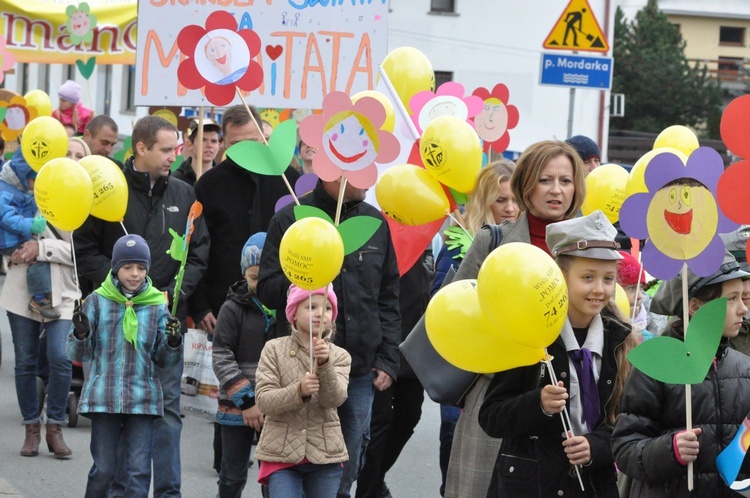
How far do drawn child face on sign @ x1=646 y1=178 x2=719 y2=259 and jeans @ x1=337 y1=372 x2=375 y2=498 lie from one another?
2326 millimetres

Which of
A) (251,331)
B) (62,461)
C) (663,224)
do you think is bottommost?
(62,461)

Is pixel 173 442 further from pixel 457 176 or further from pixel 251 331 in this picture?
pixel 457 176

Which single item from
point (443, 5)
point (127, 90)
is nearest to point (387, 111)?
point (127, 90)

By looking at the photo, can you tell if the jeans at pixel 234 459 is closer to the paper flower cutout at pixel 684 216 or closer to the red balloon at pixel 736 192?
the paper flower cutout at pixel 684 216

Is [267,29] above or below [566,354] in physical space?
above

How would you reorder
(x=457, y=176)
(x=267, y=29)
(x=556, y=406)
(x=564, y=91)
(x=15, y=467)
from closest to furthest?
(x=556, y=406), (x=457, y=176), (x=15, y=467), (x=267, y=29), (x=564, y=91)

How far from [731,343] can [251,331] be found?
7.83 feet

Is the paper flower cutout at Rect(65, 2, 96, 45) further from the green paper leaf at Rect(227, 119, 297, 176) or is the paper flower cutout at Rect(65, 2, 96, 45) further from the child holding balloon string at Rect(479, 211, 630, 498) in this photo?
the child holding balloon string at Rect(479, 211, 630, 498)

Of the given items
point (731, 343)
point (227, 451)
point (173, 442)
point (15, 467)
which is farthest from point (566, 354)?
point (15, 467)

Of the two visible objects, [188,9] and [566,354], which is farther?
[188,9]

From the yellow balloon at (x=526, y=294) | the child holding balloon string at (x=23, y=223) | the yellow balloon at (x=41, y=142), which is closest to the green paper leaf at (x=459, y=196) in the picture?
the yellow balloon at (x=526, y=294)

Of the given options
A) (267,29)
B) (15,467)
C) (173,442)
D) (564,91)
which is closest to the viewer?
(173,442)

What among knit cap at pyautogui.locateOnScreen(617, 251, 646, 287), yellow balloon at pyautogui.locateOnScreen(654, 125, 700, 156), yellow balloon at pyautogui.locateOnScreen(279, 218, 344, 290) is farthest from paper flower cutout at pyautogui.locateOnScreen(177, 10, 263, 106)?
yellow balloon at pyautogui.locateOnScreen(654, 125, 700, 156)

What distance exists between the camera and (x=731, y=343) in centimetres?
502
